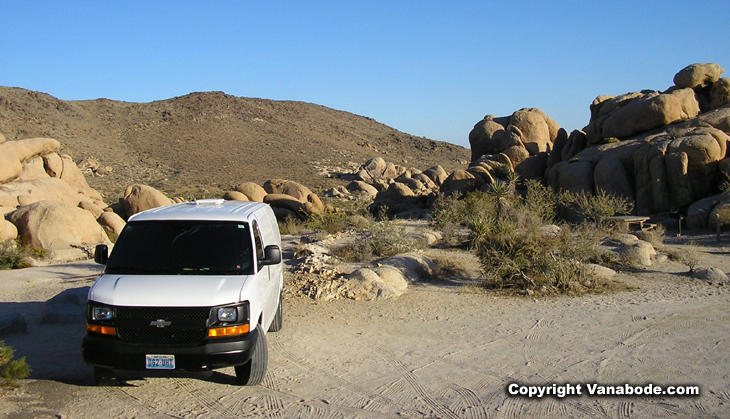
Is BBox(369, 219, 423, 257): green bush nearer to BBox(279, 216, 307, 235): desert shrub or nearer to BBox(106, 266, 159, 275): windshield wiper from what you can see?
BBox(279, 216, 307, 235): desert shrub

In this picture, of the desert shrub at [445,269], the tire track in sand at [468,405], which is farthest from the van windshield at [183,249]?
the desert shrub at [445,269]

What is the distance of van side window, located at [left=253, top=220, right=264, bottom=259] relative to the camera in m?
7.12

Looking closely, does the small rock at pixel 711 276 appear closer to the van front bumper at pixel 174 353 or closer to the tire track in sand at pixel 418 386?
the tire track in sand at pixel 418 386

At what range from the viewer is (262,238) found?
746cm

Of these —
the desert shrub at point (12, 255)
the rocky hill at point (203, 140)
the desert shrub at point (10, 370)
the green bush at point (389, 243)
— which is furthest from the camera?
the rocky hill at point (203, 140)

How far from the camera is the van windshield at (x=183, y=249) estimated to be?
6664mm

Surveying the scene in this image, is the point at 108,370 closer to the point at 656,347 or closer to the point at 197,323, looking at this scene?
the point at 197,323

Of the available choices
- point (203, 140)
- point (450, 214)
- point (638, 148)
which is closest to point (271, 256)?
point (450, 214)

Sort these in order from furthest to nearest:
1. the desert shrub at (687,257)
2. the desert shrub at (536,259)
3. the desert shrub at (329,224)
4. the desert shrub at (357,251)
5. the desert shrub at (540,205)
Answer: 1. the desert shrub at (329,224)
2. the desert shrub at (540,205)
3. the desert shrub at (357,251)
4. the desert shrub at (687,257)
5. the desert shrub at (536,259)

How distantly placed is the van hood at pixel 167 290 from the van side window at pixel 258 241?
736mm

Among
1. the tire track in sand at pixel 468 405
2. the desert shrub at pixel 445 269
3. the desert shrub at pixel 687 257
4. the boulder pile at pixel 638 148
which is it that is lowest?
the desert shrub at pixel 445 269

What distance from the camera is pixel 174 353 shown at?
19.1ft

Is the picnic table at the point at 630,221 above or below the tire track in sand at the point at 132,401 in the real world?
above

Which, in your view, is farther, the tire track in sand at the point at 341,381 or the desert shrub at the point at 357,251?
the desert shrub at the point at 357,251
